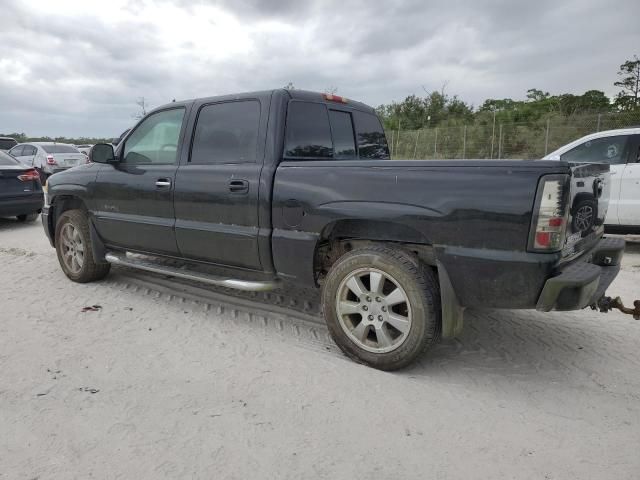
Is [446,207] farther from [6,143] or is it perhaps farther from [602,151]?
[6,143]

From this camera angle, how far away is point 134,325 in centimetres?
408

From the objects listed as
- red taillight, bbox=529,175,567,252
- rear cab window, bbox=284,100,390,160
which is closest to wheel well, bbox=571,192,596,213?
red taillight, bbox=529,175,567,252

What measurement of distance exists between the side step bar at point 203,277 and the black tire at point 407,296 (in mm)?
630

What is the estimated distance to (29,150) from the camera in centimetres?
1645

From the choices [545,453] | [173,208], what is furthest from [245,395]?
[173,208]

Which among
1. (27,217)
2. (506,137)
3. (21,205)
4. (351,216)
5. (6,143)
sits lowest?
(27,217)

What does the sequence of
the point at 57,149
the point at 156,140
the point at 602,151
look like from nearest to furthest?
the point at 156,140
the point at 602,151
the point at 57,149

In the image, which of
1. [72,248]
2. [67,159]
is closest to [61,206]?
[72,248]

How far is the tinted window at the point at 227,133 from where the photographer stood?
3830 mm

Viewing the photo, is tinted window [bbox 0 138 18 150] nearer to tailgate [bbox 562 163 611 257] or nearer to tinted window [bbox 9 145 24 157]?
tinted window [bbox 9 145 24 157]

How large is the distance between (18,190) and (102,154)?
18.5 feet

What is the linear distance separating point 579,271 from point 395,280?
1.07 m

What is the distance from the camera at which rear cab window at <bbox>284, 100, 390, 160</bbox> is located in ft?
12.5

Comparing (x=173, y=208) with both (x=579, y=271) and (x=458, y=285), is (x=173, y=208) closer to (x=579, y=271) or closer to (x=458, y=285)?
(x=458, y=285)
